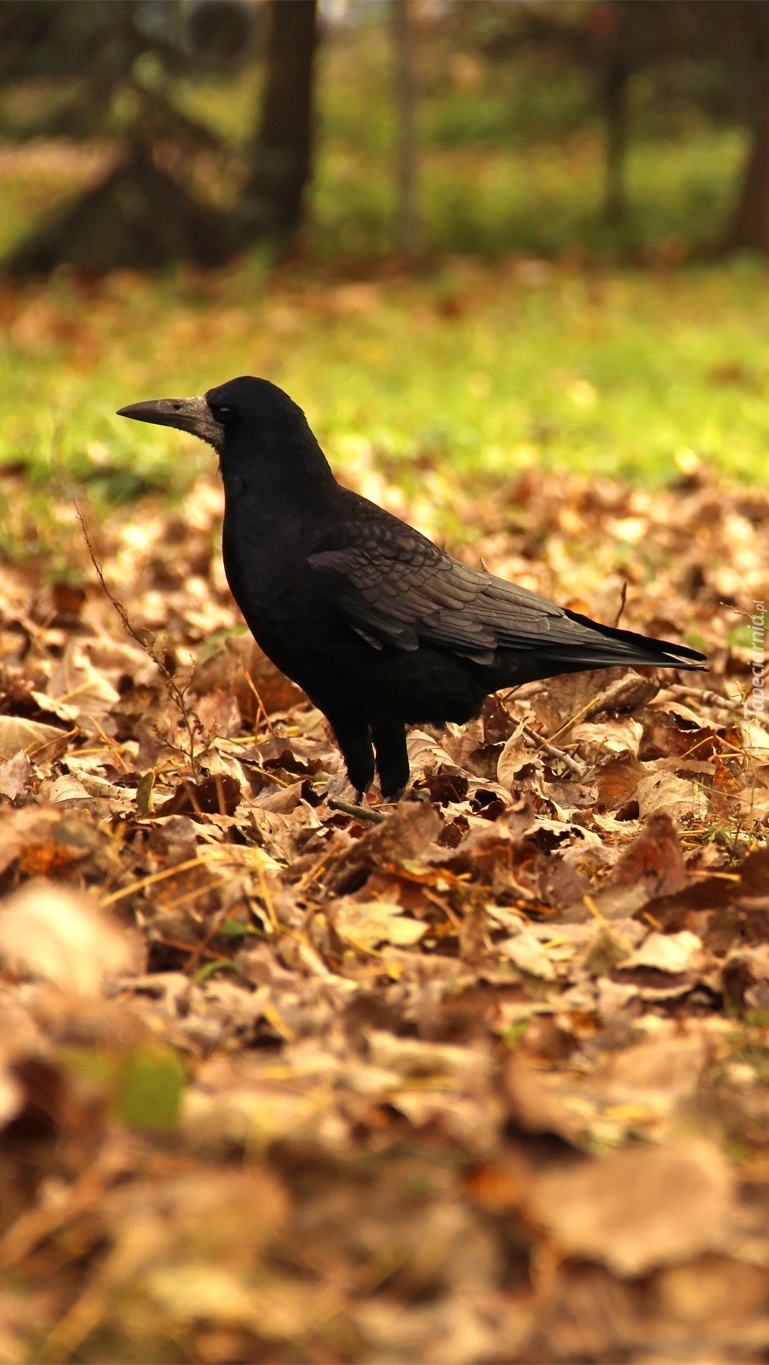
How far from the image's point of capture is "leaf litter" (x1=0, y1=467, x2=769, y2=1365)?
1641 mm

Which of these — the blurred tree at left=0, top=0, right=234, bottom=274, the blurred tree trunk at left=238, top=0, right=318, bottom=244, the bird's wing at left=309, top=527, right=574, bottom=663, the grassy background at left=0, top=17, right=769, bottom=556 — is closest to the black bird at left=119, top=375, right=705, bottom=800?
the bird's wing at left=309, top=527, right=574, bottom=663

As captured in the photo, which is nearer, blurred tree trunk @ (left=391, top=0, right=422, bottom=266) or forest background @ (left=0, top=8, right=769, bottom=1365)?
forest background @ (left=0, top=8, right=769, bottom=1365)

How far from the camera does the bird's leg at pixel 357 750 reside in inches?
140

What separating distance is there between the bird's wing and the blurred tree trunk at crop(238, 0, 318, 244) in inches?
506

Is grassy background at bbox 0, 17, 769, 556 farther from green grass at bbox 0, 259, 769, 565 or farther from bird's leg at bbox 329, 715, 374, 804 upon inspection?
bird's leg at bbox 329, 715, 374, 804

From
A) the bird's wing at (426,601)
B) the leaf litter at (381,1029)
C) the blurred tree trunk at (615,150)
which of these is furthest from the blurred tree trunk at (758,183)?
the bird's wing at (426,601)

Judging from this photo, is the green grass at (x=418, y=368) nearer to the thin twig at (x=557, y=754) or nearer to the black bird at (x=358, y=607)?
the black bird at (x=358, y=607)

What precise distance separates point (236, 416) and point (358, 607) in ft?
1.93

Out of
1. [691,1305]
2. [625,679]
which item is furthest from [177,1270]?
[625,679]

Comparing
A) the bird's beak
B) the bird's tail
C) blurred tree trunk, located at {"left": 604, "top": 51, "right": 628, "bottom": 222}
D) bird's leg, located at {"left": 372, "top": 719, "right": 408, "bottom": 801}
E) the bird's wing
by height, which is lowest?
blurred tree trunk, located at {"left": 604, "top": 51, "right": 628, "bottom": 222}

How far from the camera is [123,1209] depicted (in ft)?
5.55

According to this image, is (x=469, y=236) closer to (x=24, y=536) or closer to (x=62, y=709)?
(x=24, y=536)

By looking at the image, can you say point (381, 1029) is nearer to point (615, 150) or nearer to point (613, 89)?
point (613, 89)

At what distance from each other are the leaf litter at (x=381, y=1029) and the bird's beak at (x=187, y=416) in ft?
1.63
